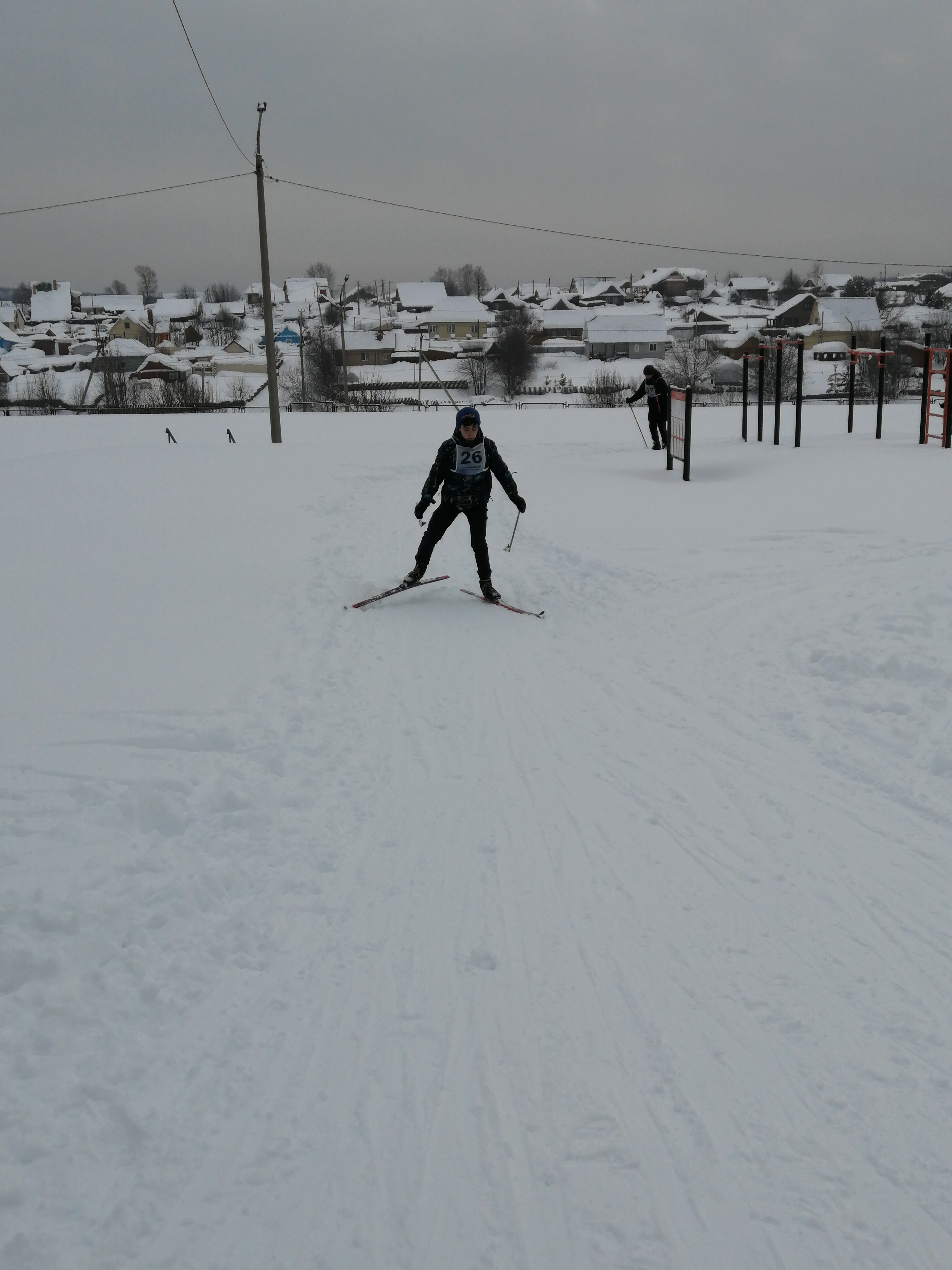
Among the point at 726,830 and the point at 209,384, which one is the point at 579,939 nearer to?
the point at 726,830

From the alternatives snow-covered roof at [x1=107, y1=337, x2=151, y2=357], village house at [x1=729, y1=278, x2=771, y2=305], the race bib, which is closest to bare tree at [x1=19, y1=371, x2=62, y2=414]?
snow-covered roof at [x1=107, y1=337, x2=151, y2=357]

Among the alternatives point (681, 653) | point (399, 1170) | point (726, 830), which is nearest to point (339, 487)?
point (681, 653)

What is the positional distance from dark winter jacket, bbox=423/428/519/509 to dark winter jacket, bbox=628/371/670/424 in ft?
32.4

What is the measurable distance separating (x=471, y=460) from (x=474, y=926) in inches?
220

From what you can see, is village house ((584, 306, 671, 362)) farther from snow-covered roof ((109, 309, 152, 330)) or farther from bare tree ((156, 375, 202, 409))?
snow-covered roof ((109, 309, 152, 330))

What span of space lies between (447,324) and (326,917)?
339ft

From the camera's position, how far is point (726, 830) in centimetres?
498

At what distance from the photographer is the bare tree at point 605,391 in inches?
2051

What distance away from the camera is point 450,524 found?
933 centimetres

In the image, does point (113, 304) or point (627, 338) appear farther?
point (113, 304)

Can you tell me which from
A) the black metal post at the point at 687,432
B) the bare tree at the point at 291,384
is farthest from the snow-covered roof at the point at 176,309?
the black metal post at the point at 687,432

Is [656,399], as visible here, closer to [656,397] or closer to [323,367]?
[656,397]

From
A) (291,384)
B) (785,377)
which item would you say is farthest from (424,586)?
(291,384)

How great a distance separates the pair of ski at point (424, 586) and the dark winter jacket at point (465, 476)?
830 mm
